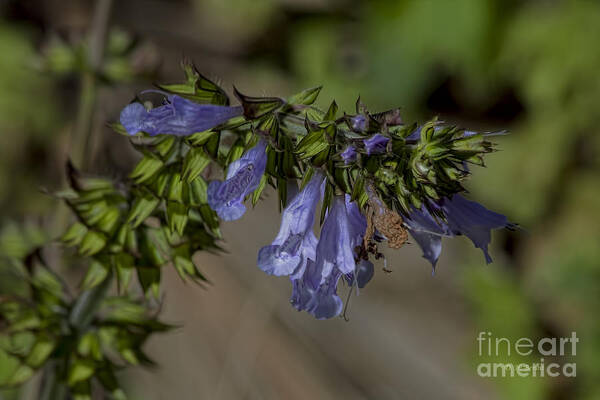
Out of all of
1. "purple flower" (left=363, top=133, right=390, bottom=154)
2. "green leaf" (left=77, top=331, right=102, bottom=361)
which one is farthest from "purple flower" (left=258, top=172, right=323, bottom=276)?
"green leaf" (left=77, top=331, right=102, bottom=361)

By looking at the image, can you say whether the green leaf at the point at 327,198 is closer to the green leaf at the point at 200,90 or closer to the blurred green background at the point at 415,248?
the green leaf at the point at 200,90

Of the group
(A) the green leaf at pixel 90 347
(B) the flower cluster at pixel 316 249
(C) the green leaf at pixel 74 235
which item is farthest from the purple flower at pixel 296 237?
(A) the green leaf at pixel 90 347

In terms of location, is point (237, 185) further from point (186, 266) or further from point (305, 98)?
point (186, 266)

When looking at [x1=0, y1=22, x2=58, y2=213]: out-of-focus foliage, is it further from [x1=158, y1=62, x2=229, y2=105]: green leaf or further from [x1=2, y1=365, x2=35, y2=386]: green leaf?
[x1=158, y1=62, x2=229, y2=105]: green leaf

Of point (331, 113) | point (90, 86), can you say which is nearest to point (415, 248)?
point (90, 86)

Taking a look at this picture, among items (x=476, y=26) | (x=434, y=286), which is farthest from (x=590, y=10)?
(x=434, y=286)
